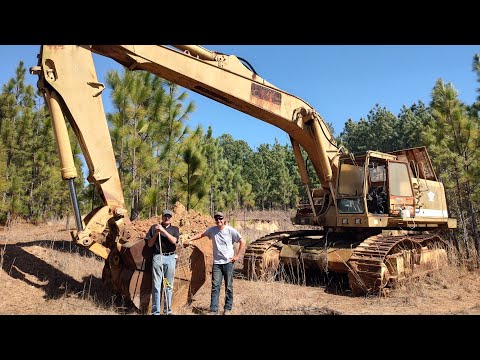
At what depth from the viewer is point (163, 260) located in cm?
518

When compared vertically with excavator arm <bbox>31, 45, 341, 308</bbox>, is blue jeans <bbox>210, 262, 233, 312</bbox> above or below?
below

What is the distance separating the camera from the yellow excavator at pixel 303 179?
18.5ft

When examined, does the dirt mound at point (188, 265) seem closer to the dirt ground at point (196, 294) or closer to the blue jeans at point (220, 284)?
the dirt ground at point (196, 294)

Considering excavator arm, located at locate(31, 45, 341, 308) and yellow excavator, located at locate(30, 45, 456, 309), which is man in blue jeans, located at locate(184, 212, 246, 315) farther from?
excavator arm, located at locate(31, 45, 341, 308)

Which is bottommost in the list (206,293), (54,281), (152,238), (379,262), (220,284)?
(206,293)

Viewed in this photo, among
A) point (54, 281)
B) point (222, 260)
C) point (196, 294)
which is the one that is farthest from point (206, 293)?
point (54, 281)

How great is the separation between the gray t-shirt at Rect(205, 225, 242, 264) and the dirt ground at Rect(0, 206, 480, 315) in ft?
2.27

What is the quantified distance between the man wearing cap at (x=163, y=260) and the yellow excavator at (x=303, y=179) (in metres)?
0.36

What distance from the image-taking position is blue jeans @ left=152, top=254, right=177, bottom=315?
5.07 metres

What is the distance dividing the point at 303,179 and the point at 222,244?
4.06 metres

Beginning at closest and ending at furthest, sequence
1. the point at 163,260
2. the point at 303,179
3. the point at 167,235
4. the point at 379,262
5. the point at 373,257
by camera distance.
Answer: the point at 167,235
the point at 163,260
the point at 379,262
the point at 373,257
the point at 303,179

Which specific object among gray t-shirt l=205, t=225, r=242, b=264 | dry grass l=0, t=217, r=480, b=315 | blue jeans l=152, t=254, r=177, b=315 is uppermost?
gray t-shirt l=205, t=225, r=242, b=264

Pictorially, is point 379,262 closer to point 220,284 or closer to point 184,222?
point 220,284

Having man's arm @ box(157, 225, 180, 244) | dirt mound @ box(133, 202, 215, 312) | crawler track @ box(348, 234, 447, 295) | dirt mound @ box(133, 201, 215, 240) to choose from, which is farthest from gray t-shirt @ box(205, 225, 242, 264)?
crawler track @ box(348, 234, 447, 295)
